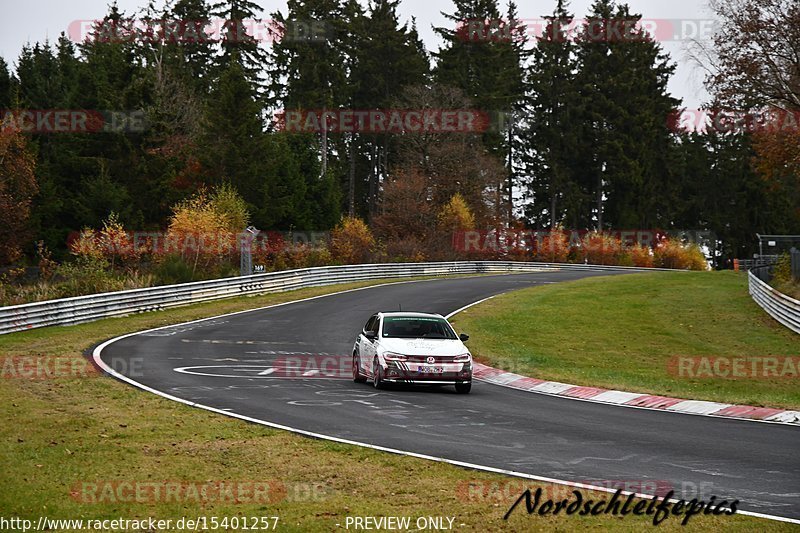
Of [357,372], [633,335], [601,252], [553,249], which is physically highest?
[553,249]

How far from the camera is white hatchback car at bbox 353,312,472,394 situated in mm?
18406

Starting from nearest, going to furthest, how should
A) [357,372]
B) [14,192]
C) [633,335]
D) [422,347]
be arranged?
1. [422,347]
2. [357,372]
3. [633,335]
4. [14,192]

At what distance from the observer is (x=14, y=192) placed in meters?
56.0

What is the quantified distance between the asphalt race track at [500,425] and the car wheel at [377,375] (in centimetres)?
18

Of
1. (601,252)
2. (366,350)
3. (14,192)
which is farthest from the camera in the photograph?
(601,252)

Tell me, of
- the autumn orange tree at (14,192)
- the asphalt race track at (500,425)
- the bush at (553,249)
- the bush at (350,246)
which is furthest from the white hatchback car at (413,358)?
the bush at (553,249)

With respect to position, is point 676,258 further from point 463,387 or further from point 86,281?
point 463,387

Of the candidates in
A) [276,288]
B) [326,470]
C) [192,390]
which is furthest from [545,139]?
[326,470]

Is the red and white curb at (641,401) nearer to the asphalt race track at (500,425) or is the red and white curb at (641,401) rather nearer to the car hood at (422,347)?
the asphalt race track at (500,425)

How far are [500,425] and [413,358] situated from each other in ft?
15.6

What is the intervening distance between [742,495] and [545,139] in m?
88.9

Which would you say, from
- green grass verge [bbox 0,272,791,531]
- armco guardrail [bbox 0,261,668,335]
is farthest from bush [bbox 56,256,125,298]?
green grass verge [bbox 0,272,791,531]

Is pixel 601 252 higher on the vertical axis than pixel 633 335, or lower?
higher

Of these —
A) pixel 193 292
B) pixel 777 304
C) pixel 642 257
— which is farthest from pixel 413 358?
pixel 642 257
